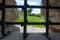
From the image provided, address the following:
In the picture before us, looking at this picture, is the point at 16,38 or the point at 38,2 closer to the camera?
the point at 16,38

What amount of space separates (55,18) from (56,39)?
30.2 inches

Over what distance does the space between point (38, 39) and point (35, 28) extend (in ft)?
2.23

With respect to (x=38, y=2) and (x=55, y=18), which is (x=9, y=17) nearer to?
(x=38, y=2)

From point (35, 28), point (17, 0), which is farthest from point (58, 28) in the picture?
point (17, 0)

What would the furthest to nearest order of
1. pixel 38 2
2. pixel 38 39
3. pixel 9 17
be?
1. pixel 9 17
2. pixel 38 2
3. pixel 38 39

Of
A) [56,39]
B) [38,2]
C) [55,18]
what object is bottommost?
[56,39]

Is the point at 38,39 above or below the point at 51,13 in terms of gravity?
below

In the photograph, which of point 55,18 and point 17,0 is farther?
point 55,18

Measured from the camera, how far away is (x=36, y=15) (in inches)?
62.7

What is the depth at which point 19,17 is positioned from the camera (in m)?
1.58

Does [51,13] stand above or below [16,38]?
Answer: above

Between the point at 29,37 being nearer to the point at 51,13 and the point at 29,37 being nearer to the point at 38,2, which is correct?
the point at 38,2

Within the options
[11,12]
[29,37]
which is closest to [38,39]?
[29,37]

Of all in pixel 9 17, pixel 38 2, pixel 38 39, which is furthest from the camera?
pixel 9 17
